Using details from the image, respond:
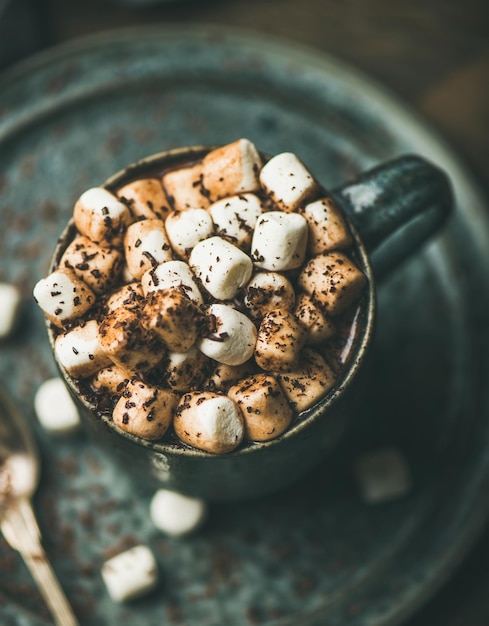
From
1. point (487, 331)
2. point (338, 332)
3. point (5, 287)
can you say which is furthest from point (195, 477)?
point (487, 331)

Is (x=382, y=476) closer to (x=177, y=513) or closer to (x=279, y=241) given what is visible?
(x=177, y=513)

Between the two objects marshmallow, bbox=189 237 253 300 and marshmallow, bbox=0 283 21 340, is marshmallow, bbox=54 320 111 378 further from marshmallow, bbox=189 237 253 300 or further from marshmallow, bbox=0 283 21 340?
marshmallow, bbox=0 283 21 340

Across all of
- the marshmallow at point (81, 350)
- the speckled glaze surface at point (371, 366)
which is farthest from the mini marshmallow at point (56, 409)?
the marshmallow at point (81, 350)

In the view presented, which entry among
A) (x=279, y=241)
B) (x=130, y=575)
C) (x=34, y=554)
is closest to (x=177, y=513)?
(x=130, y=575)

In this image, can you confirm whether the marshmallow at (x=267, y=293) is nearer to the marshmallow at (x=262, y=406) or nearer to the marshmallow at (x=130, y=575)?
the marshmallow at (x=262, y=406)

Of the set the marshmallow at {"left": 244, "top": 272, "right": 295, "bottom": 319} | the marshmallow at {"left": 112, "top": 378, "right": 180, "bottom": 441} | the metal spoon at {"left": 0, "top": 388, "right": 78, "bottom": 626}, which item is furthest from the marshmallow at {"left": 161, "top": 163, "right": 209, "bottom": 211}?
the metal spoon at {"left": 0, "top": 388, "right": 78, "bottom": 626}

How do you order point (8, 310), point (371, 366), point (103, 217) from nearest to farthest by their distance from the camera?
point (103, 217) < point (371, 366) < point (8, 310)
